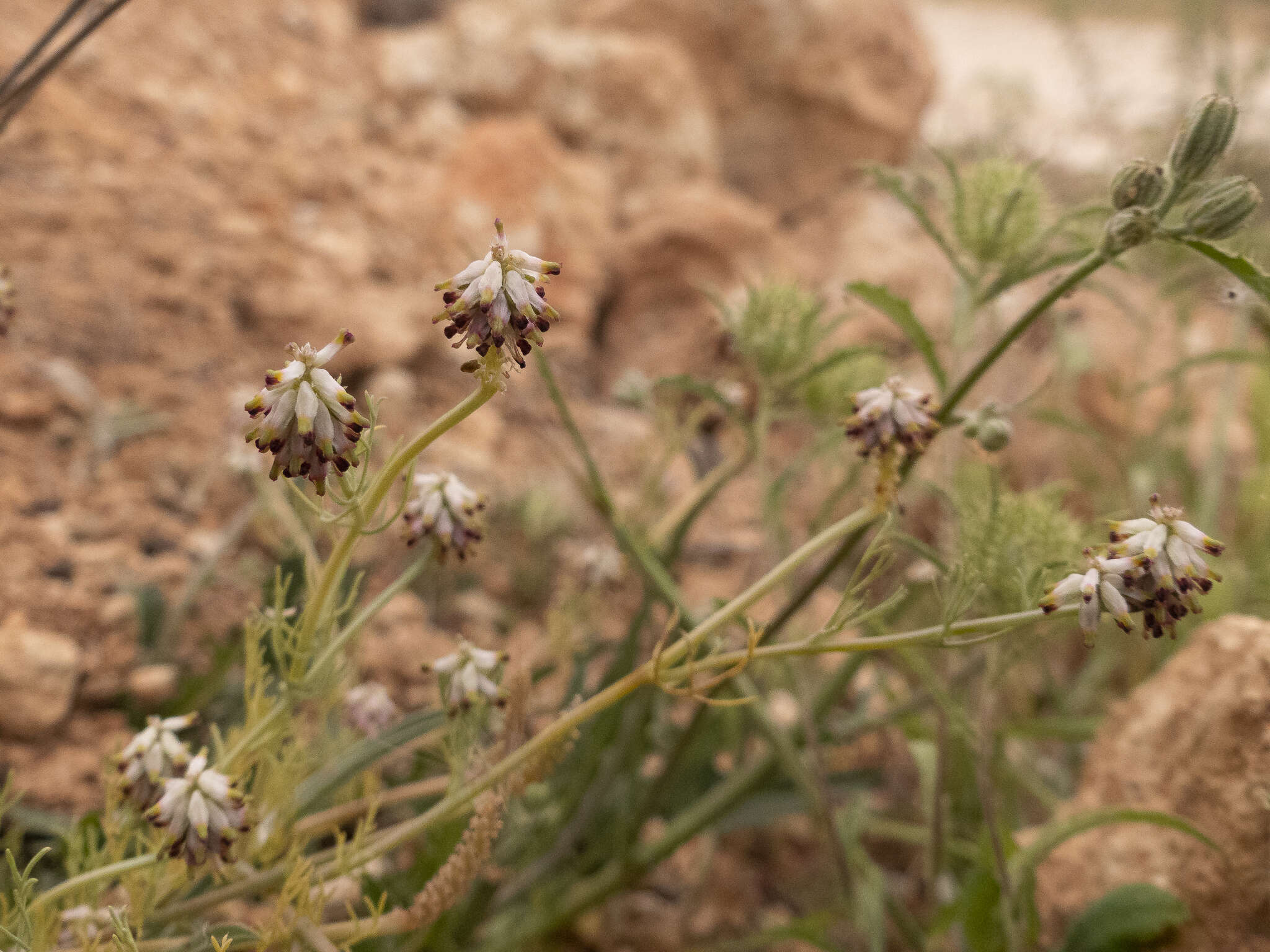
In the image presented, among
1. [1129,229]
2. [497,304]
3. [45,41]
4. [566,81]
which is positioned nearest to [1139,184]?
[1129,229]

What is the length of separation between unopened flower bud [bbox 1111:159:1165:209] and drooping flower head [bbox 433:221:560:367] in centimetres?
40

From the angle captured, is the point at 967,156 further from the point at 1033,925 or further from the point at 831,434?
the point at 1033,925

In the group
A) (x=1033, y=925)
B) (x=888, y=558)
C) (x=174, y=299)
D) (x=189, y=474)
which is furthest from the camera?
(x=174, y=299)

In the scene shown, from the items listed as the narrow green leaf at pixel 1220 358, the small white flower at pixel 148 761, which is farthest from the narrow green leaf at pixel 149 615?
the narrow green leaf at pixel 1220 358

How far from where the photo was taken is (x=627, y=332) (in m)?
2.25

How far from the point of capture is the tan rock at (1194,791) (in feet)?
2.58

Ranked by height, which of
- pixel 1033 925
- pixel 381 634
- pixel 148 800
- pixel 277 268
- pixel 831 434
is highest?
pixel 277 268

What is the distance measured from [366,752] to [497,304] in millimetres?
510

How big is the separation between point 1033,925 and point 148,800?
73cm

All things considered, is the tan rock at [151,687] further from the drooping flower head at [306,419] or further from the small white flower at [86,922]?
the drooping flower head at [306,419]

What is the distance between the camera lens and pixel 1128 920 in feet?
2.67

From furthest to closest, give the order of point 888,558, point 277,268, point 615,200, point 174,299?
point 615,200 < point 277,268 < point 174,299 < point 888,558

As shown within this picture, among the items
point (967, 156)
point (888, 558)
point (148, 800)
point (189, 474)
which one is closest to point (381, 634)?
point (189, 474)

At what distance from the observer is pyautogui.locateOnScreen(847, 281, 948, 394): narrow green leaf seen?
2.31 ft
